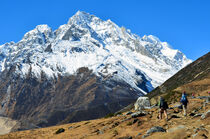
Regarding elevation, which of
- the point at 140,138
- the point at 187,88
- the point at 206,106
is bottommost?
the point at 140,138

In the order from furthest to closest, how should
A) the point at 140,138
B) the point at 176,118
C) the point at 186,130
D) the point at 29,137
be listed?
the point at 29,137
the point at 176,118
the point at 140,138
the point at 186,130

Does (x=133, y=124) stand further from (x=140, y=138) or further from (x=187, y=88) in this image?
(x=187, y=88)

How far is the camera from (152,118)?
32.8 metres

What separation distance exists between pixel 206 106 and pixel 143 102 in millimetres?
21943

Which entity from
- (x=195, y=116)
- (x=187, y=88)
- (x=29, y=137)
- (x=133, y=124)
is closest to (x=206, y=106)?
(x=195, y=116)

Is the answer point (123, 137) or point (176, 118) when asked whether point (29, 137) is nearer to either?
point (123, 137)

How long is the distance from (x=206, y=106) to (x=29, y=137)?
27365 mm

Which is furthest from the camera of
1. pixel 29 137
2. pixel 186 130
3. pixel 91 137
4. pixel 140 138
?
pixel 29 137

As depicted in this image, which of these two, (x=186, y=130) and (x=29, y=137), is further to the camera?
(x=29, y=137)

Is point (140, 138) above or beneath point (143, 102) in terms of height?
beneath

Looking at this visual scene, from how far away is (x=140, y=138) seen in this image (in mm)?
25422

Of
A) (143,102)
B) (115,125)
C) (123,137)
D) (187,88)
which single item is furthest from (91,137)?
(187,88)

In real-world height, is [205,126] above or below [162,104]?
below

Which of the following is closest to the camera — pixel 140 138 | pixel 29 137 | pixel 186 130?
pixel 186 130
